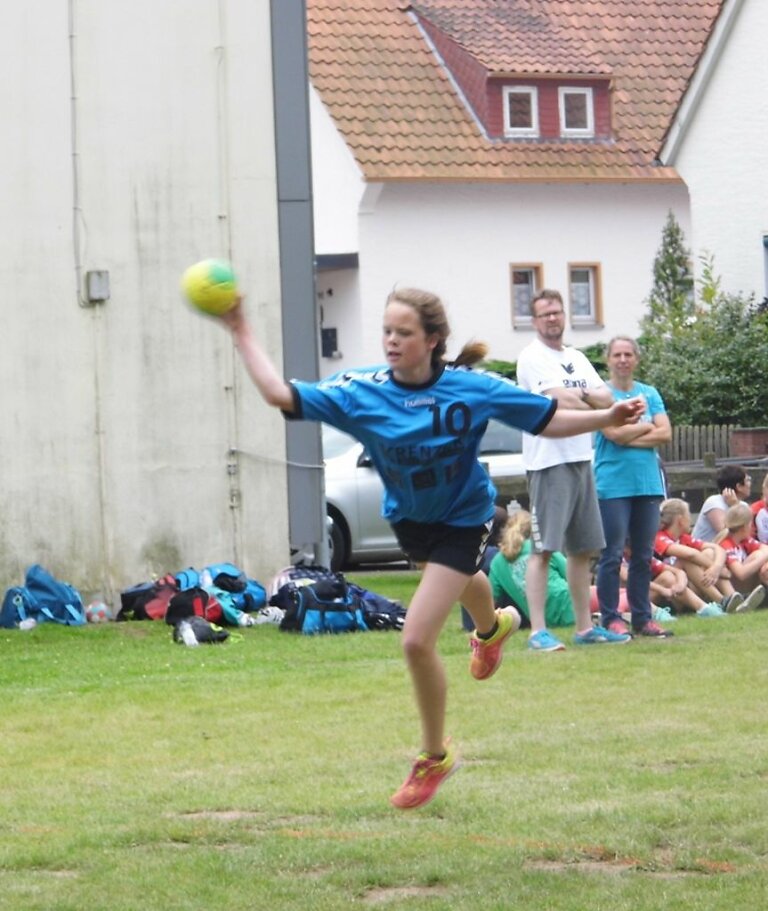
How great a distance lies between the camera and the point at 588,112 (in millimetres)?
39281

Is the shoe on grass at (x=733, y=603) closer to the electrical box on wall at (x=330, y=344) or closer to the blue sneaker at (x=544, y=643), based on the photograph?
the blue sneaker at (x=544, y=643)

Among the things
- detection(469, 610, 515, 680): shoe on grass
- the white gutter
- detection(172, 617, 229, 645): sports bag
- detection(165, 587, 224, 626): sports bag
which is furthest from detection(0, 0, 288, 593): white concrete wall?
the white gutter

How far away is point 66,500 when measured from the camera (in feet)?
52.3

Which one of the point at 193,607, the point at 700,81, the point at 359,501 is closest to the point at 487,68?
the point at 700,81

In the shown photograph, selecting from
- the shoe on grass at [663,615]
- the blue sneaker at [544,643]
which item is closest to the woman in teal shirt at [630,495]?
the blue sneaker at [544,643]

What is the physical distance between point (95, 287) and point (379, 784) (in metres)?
8.79

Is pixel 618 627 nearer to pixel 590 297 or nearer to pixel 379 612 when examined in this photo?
pixel 379 612

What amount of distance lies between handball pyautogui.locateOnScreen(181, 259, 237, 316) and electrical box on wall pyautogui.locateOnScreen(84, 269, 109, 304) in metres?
9.17

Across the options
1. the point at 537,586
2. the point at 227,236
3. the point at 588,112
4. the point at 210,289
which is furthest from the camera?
the point at 588,112

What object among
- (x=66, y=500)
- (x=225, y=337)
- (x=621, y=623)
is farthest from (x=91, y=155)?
(x=621, y=623)

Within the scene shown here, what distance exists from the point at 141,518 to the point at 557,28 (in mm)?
27239

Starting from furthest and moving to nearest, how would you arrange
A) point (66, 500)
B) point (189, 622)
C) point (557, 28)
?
point (557, 28) → point (66, 500) → point (189, 622)

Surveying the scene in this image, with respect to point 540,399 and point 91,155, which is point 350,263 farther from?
point 540,399

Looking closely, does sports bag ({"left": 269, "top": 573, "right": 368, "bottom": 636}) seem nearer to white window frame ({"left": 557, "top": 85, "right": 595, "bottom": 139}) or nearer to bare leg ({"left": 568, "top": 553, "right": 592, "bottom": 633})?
bare leg ({"left": 568, "top": 553, "right": 592, "bottom": 633})
